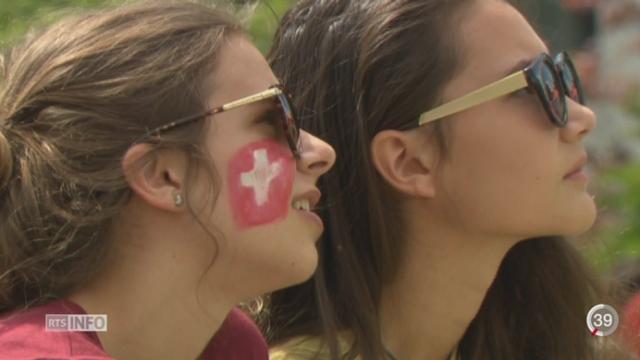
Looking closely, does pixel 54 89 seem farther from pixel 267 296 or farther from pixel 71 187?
pixel 267 296

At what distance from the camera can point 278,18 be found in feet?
10.8

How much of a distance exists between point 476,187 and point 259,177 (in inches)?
22.3

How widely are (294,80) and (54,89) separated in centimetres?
69

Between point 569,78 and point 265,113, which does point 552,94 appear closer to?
point 569,78

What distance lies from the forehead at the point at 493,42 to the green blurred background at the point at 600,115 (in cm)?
28

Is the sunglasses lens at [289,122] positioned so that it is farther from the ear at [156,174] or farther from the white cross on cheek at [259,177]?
the ear at [156,174]

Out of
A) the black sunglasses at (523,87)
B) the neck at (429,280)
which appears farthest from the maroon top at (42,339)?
the black sunglasses at (523,87)

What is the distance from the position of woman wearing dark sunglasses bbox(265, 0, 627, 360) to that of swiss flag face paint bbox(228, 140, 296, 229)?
1.12 feet

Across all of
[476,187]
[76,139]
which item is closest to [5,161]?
[76,139]

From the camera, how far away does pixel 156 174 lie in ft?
8.46

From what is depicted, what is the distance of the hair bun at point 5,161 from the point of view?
2529mm

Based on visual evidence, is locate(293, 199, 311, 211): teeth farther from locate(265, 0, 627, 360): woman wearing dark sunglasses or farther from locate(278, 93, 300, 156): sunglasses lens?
locate(265, 0, 627, 360): woman wearing dark sunglasses

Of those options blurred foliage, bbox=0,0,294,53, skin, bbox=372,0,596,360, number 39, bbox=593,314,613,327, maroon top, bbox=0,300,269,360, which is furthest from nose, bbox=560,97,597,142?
maroon top, bbox=0,300,269,360

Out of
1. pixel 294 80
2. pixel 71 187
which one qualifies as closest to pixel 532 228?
pixel 294 80
